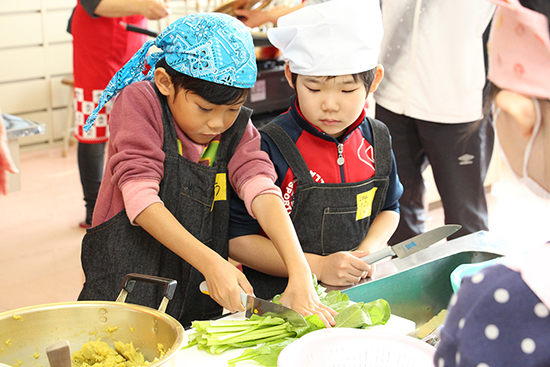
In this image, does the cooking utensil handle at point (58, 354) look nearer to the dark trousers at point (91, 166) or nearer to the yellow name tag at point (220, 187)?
the yellow name tag at point (220, 187)

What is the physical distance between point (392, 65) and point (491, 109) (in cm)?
152

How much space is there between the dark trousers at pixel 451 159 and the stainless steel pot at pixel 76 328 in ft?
4.35

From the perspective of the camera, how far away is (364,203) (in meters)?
1.49

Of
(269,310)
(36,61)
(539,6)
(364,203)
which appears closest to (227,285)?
(269,310)

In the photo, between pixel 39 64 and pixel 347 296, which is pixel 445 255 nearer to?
pixel 347 296

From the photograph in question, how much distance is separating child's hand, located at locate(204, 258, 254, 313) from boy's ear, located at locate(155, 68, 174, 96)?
41cm

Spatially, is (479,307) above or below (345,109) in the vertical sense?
above

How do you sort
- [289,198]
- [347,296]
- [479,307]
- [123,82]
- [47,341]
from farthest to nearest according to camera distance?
[289,198] → [123,82] → [347,296] → [47,341] → [479,307]

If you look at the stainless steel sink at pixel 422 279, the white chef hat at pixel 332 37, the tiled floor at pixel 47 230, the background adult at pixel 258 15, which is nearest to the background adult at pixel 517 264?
the stainless steel sink at pixel 422 279

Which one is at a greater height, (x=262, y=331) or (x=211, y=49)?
(x=211, y=49)

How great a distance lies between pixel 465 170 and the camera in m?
1.98

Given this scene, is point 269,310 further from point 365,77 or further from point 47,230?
point 47,230

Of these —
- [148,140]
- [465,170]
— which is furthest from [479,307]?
[465,170]

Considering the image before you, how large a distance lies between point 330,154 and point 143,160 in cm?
51
